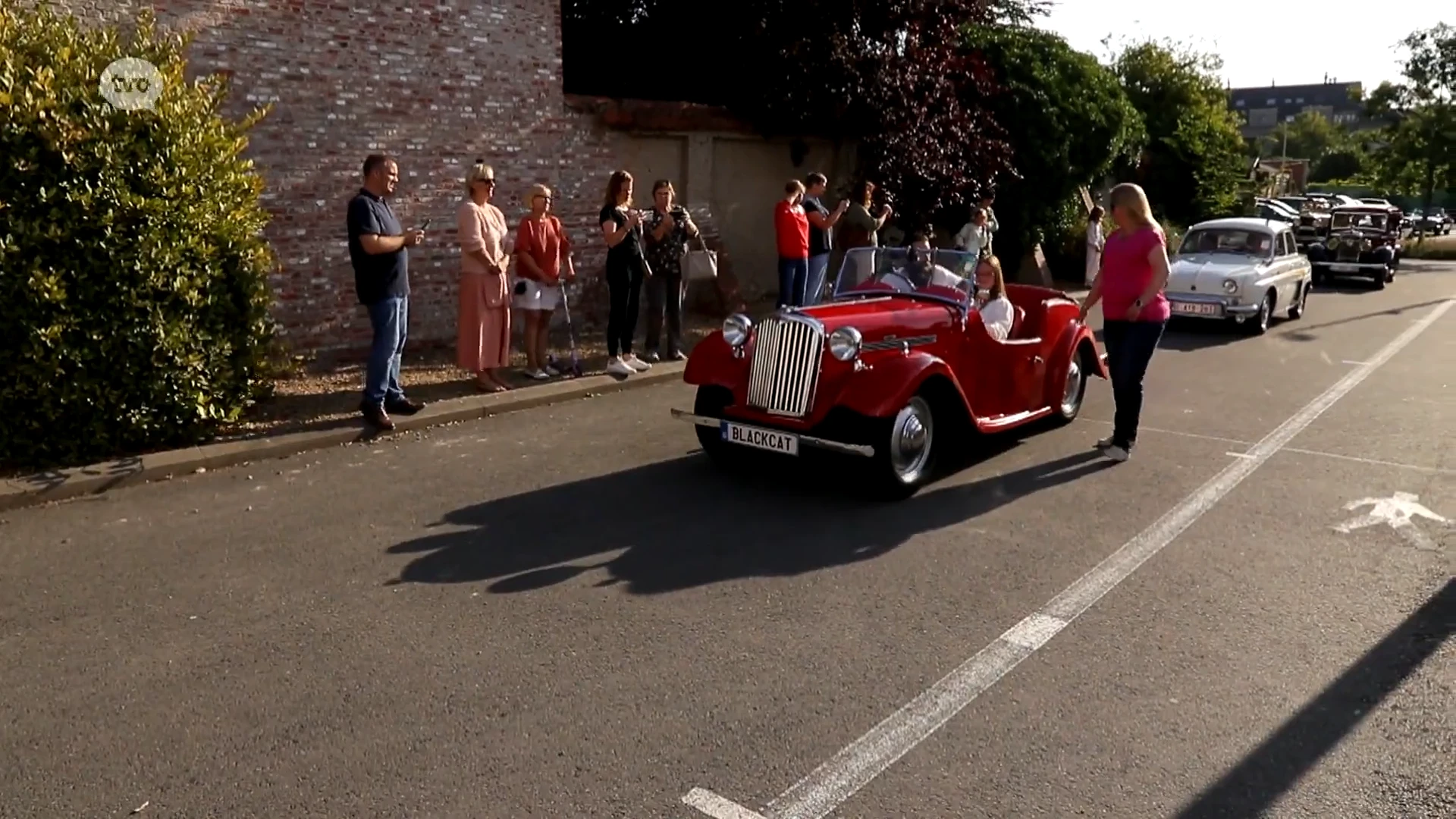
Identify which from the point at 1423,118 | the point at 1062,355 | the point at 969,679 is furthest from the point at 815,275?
the point at 1423,118

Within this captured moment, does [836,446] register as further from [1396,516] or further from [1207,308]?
[1207,308]

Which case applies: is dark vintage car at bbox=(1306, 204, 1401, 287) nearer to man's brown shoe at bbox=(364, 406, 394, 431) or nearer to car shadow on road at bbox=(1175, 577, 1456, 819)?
car shadow on road at bbox=(1175, 577, 1456, 819)

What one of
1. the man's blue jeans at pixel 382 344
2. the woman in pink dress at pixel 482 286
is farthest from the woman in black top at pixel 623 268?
the man's blue jeans at pixel 382 344

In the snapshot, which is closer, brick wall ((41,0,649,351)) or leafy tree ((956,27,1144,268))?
brick wall ((41,0,649,351))

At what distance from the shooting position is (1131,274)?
7.64 metres

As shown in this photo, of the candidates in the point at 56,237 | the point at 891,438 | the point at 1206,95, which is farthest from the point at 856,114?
the point at 1206,95

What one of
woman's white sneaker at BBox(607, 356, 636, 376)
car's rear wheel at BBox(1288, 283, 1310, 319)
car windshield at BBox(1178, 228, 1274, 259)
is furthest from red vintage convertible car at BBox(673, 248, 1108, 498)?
car's rear wheel at BBox(1288, 283, 1310, 319)

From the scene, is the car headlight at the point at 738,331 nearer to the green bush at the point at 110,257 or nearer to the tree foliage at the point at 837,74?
the green bush at the point at 110,257

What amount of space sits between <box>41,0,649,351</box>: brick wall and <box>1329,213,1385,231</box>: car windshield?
1799cm

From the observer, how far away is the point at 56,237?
21.4 ft

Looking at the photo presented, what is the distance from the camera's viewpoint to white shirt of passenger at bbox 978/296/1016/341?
7.54m

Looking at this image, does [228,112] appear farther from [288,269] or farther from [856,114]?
[856,114]

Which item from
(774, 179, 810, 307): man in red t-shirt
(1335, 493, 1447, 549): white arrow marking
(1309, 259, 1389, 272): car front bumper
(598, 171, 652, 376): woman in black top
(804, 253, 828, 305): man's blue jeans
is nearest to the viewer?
(1335, 493, 1447, 549): white arrow marking

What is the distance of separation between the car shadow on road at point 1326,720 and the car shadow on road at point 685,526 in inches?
85.5
